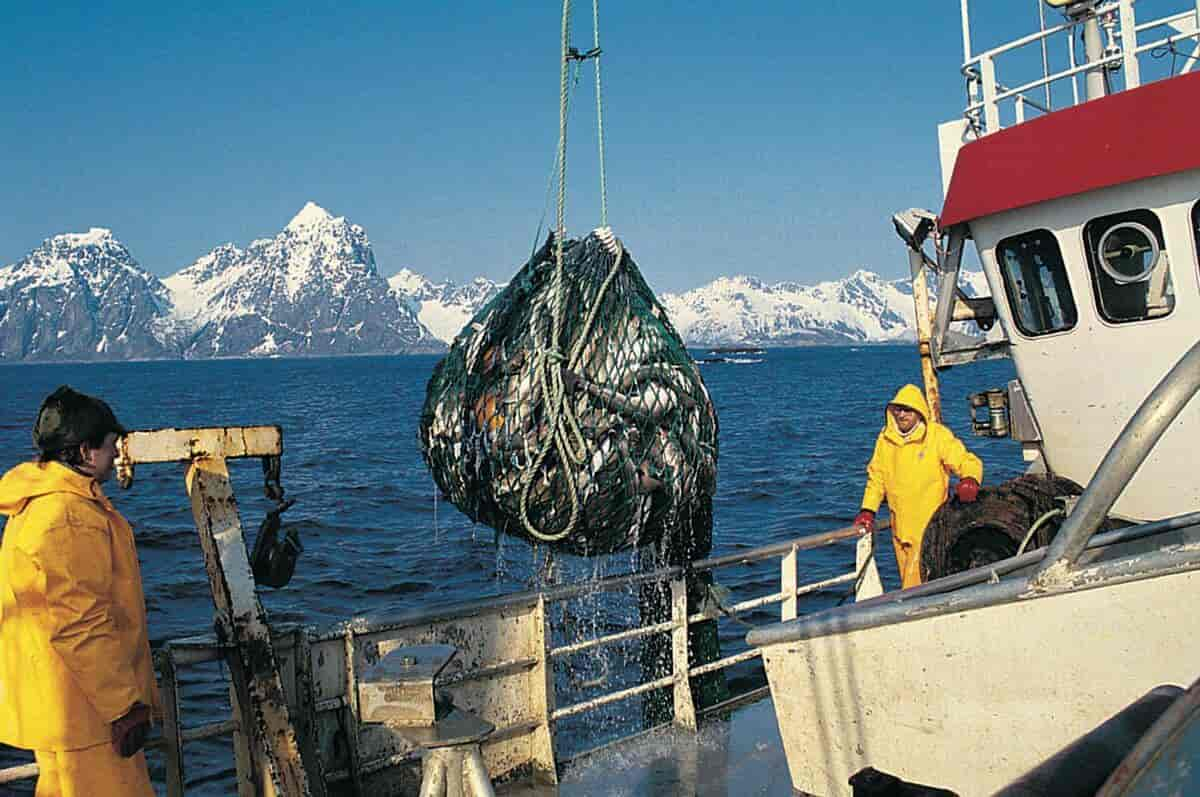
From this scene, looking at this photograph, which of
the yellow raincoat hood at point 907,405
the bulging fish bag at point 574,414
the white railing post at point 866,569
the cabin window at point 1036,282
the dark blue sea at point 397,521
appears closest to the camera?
the bulging fish bag at point 574,414

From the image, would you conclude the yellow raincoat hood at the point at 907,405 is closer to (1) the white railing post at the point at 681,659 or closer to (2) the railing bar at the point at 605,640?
(1) the white railing post at the point at 681,659

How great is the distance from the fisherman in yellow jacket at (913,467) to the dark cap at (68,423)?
4337mm

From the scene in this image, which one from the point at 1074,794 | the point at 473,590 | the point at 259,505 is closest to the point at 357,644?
the point at 1074,794

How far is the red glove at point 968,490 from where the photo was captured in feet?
20.1

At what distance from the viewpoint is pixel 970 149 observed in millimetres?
7656

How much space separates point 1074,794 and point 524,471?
7.21ft

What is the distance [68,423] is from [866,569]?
4.92m

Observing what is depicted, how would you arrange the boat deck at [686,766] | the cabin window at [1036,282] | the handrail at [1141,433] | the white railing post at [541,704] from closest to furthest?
the handrail at [1141,433]
the boat deck at [686,766]
the white railing post at [541,704]
the cabin window at [1036,282]

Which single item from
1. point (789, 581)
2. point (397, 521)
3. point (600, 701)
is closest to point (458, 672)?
point (600, 701)

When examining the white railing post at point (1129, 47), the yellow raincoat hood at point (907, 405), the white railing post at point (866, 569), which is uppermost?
the white railing post at point (1129, 47)

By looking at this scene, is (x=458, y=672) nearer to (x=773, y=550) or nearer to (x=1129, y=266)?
(x=773, y=550)

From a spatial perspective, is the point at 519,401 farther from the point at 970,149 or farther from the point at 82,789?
the point at 970,149

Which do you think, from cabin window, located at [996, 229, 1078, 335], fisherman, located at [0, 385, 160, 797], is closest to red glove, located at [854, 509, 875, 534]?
cabin window, located at [996, 229, 1078, 335]

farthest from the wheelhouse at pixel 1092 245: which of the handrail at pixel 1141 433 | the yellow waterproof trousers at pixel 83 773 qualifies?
the yellow waterproof trousers at pixel 83 773
